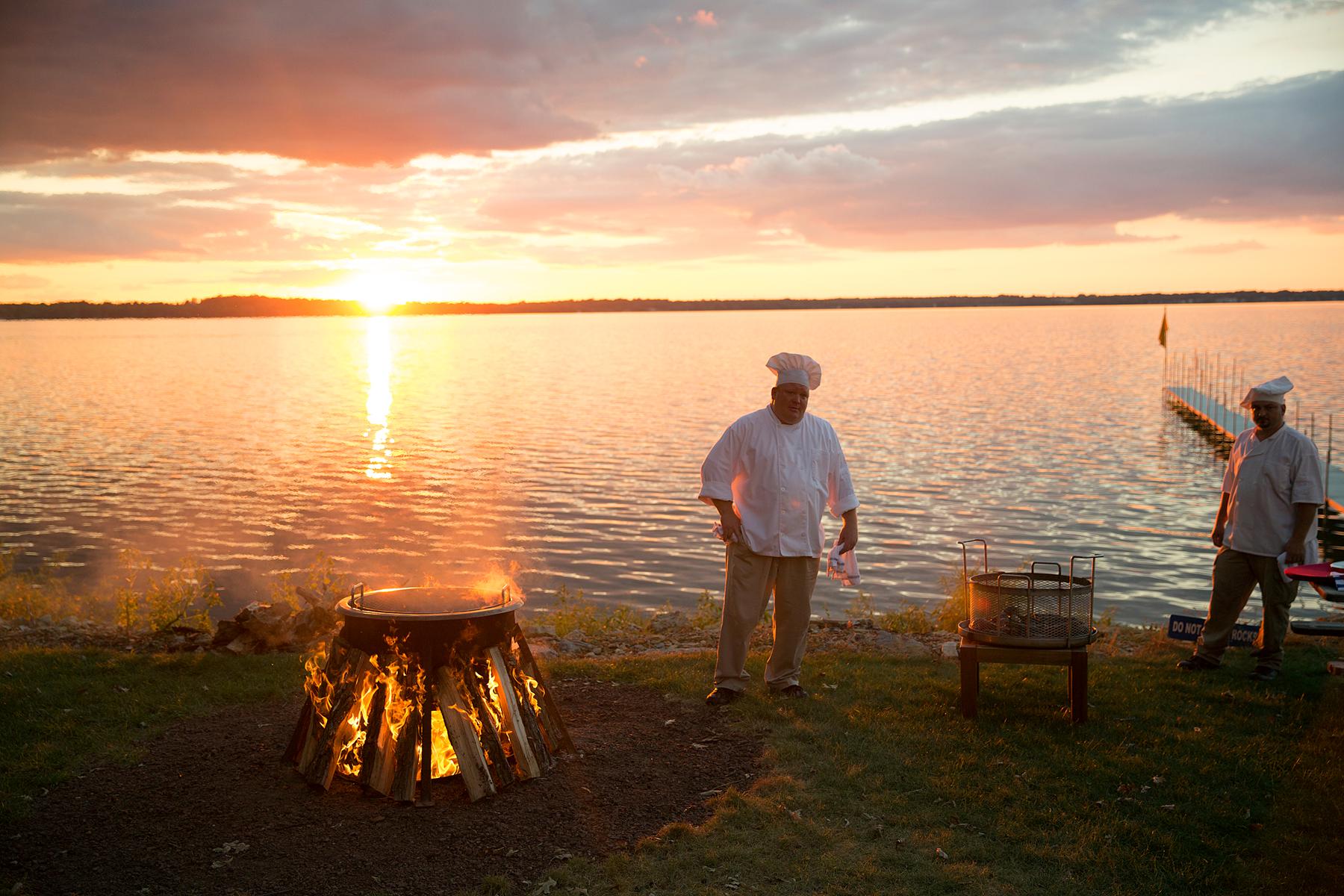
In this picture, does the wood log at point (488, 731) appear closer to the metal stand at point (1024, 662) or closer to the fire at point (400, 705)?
the fire at point (400, 705)

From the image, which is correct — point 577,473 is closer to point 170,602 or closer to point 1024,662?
point 170,602

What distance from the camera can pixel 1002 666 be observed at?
31.4ft

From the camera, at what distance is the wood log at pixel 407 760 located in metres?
6.33

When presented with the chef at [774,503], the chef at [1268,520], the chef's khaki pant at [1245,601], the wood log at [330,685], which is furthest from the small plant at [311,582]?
the chef at [1268,520]

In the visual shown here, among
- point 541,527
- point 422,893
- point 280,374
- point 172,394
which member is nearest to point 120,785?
point 422,893

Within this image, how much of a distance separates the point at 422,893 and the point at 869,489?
20701 mm

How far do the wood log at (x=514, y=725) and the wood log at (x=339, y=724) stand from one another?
2.46 feet

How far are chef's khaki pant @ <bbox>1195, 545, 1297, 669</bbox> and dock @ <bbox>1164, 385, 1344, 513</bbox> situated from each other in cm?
1423

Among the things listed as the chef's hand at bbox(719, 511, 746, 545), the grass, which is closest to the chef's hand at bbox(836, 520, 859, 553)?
the chef's hand at bbox(719, 511, 746, 545)

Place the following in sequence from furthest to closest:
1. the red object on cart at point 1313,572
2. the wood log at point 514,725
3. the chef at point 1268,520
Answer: the chef at point 1268,520
the red object on cart at point 1313,572
the wood log at point 514,725

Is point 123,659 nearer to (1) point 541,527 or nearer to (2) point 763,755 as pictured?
(2) point 763,755

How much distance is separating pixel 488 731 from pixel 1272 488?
6.50 meters

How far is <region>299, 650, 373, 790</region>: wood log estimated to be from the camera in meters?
6.51

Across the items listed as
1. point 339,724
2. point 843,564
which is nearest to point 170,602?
point 339,724
